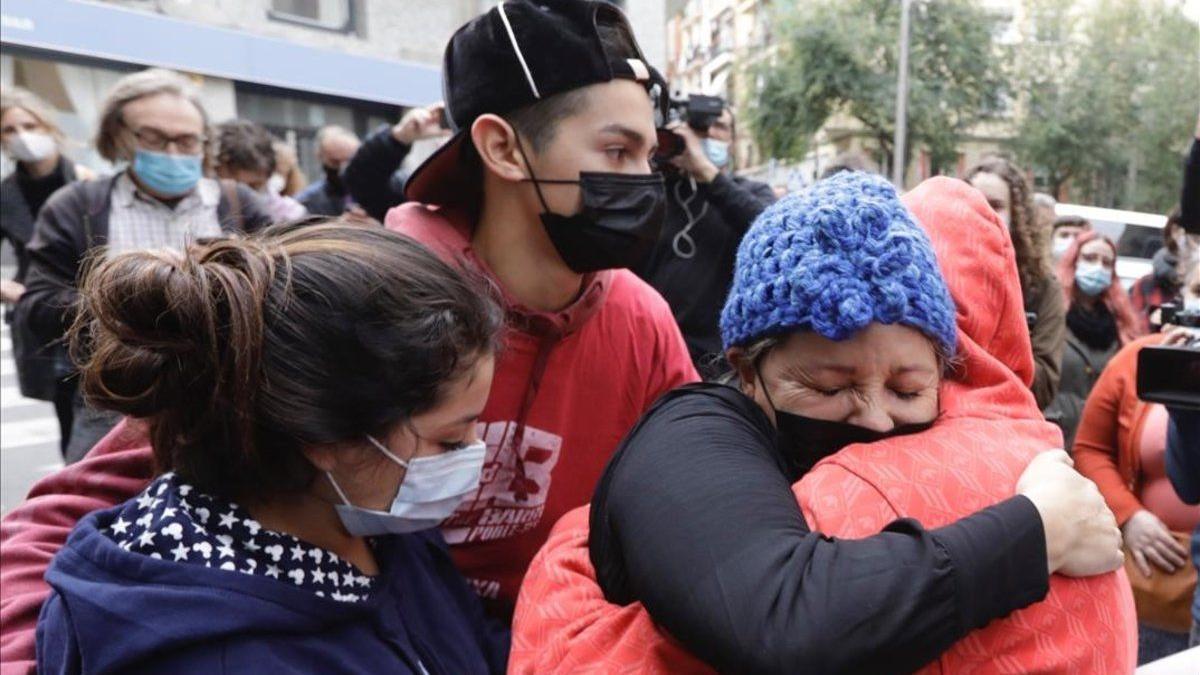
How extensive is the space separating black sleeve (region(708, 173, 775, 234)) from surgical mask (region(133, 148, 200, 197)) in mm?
1794

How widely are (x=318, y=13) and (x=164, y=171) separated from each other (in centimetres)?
1348

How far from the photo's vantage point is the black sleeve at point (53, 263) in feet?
9.37

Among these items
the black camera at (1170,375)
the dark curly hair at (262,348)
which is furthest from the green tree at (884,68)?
the dark curly hair at (262,348)

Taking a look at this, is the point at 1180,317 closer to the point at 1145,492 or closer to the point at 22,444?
the point at 1145,492

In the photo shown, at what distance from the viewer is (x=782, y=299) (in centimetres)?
108

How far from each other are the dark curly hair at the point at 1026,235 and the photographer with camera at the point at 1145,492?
568 millimetres

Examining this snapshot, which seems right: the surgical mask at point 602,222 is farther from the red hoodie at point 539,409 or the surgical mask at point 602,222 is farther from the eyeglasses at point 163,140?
the eyeglasses at point 163,140

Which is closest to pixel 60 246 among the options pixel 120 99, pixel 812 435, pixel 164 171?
pixel 164 171

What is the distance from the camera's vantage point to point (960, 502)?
0.99 metres

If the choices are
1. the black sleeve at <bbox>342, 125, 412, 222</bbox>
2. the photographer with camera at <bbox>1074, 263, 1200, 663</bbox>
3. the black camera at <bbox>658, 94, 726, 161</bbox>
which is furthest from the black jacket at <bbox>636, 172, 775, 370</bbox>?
the photographer with camera at <bbox>1074, 263, 1200, 663</bbox>

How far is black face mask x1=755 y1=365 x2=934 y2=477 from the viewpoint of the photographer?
1129mm

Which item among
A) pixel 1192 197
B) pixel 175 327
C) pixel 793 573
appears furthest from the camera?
pixel 1192 197

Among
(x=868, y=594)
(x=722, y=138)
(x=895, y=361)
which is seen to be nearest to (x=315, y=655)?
(x=868, y=594)

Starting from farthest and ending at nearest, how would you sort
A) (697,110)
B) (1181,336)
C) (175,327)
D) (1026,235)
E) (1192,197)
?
(697,110)
(1026,235)
(1181,336)
(1192,197)
(175,327)
